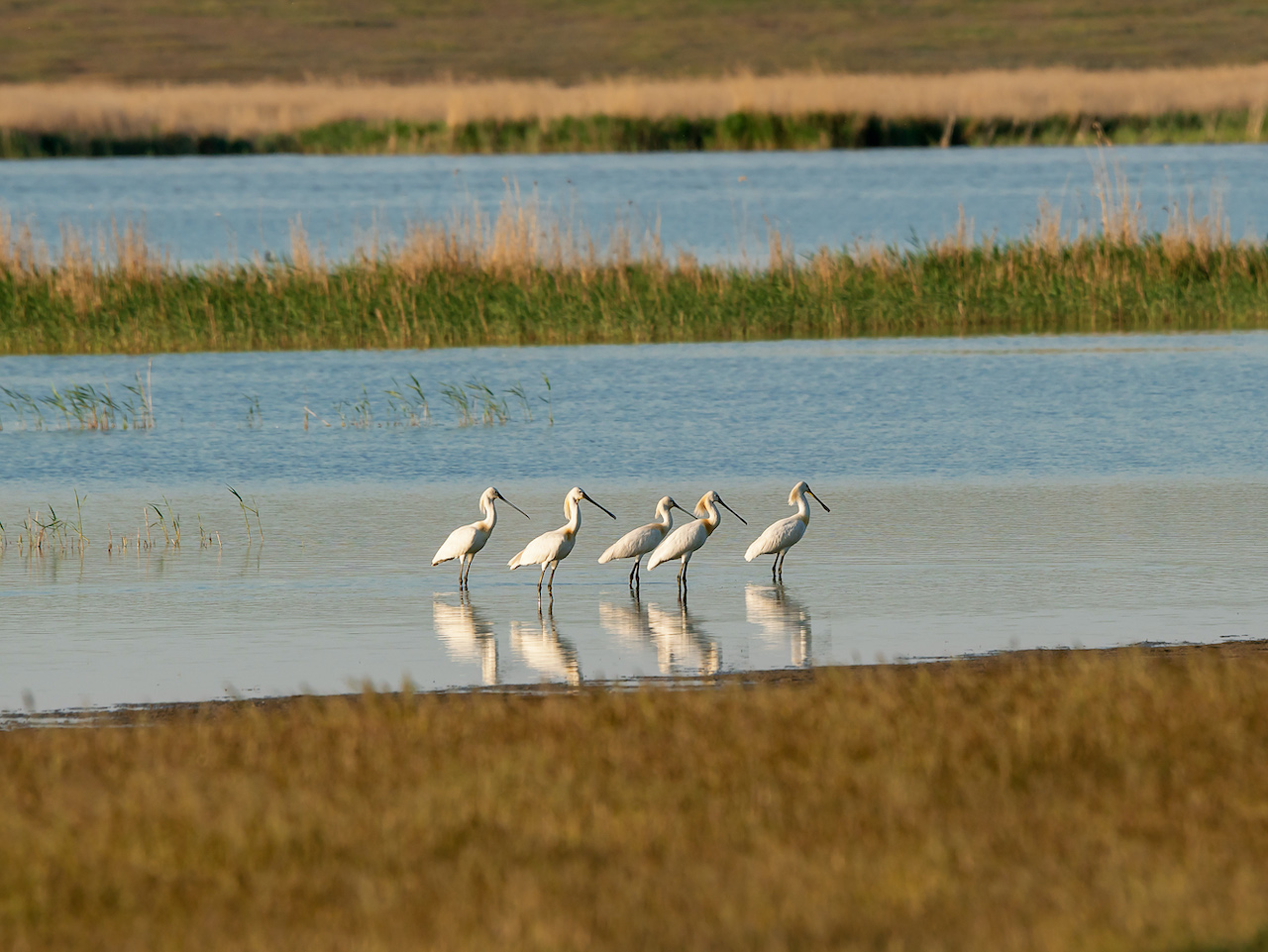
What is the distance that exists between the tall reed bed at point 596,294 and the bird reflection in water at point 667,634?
44.7 ft

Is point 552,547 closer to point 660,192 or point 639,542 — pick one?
point 639,542

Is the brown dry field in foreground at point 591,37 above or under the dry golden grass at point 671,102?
above

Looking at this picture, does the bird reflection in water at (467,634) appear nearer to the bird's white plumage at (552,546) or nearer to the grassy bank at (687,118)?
the bird's white plumage at (552,546)

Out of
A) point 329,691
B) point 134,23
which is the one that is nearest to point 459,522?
point 329,691

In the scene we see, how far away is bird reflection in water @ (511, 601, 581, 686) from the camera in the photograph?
9.29 metres

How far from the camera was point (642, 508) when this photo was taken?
14.2m

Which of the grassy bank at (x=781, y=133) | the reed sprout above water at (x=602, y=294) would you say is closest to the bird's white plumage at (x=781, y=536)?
the reed sprout above water at (x=602, y=294)

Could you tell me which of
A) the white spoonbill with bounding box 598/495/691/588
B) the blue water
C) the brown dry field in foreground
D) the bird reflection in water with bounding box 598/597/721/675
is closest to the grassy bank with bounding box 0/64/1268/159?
the brown dry field in foreground

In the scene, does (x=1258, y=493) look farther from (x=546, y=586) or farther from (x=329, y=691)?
(x=329, y=691)

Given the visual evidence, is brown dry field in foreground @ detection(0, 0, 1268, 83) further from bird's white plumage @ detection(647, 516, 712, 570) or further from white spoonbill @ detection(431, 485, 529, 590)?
bird's white plumage @ detection(647, 516, 712, 570)

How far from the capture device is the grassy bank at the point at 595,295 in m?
24.4

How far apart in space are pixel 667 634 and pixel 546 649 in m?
0.68

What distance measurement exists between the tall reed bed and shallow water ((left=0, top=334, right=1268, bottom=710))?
23.8 inches

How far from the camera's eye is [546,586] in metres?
11.9
